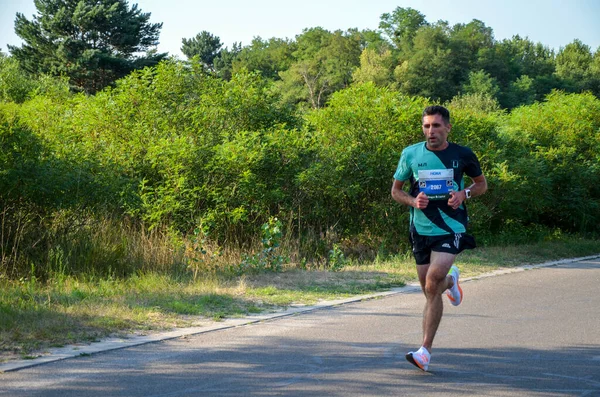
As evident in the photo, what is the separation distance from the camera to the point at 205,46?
109 m

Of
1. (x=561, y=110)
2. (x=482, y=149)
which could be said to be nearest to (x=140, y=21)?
(x=561, y=110)

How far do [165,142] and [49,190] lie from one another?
363 centimetres

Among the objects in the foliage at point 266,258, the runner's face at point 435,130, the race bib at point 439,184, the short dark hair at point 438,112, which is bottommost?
the foliage at point 266,258

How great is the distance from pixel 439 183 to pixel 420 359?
144 cm

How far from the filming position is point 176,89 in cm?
1731

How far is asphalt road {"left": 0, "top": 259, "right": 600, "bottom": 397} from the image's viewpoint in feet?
18.7

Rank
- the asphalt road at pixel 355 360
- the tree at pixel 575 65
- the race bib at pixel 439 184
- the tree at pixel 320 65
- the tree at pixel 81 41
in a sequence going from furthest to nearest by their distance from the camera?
the tree at pixel 320 65, the tree at pixel 575 65, the tree at pixel 81 41, the race bib at pixel 439 184, the asphalt road at pixel 355 360

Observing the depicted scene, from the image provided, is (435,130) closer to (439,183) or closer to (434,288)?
(439,183)

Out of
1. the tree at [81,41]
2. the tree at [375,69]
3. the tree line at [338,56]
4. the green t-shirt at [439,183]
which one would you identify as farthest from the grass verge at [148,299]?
the tree at [375,69]

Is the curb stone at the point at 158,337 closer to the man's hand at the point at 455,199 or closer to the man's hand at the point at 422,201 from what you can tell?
the man's hand at the point at 422,201

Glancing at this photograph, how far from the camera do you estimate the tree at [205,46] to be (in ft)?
359

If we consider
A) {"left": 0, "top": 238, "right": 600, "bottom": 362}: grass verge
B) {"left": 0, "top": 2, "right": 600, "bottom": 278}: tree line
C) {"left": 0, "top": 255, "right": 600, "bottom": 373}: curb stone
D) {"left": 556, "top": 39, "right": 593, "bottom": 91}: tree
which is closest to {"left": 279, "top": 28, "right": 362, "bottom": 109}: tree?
{"left": 556, "top": 39, "right": 593, "bottom": 91}: tree

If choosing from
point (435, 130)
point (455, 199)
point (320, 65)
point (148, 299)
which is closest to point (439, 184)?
point (455, 199)

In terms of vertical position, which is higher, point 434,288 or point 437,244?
point 437,244
